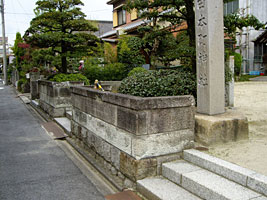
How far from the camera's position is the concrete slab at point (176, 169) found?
3.89 m

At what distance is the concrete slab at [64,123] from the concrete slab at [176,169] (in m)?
4.73

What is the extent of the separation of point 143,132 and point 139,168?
562mm

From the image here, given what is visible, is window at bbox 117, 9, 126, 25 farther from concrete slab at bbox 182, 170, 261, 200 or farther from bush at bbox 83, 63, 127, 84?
concrete slab at bbox 182, 170, 261, 200

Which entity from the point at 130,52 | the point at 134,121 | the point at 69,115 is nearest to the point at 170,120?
the point at 134,121

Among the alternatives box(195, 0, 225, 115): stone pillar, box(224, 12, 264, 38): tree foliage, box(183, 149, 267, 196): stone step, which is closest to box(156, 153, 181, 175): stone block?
box(183, 149, 267, 196): stone step

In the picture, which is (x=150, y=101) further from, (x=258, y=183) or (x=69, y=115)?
(x=69, y=115)

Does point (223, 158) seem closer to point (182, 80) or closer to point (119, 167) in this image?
point (119, 167)

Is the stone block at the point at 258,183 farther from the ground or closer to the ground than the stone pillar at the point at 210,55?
closer to the ground

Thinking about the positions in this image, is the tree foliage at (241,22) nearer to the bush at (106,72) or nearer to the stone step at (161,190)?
the stone step at (161,190)

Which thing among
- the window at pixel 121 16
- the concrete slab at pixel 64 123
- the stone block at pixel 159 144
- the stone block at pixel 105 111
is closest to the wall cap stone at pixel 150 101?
the stone block at pixel 105 111

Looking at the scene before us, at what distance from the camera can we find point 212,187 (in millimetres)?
3311

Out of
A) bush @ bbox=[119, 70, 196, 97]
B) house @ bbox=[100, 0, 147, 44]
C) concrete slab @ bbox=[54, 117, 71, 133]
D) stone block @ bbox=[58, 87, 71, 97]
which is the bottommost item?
concrete slab @ bbox=[54, 117, 71, 133]

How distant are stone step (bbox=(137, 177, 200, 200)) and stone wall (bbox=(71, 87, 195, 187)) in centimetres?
15

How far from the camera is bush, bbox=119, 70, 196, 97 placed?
557 cm
